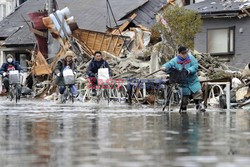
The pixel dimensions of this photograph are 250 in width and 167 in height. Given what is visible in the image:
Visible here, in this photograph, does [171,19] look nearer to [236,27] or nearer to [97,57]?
[236,27]

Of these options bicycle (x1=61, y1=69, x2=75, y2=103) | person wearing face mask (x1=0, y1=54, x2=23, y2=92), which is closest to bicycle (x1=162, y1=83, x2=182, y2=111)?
bicycle (x1=61, y1=69, x2=75, y2=103)

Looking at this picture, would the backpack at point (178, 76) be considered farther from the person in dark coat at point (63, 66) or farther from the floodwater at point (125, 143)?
the person in dark coat at point (63, 66)

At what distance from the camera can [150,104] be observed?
2809 cm

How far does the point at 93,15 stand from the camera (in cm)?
5341

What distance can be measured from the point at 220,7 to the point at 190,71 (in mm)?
19724

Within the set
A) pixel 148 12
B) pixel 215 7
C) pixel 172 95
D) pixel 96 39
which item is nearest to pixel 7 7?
pixel 148 12

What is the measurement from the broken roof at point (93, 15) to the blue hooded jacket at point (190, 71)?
29611 millimetres

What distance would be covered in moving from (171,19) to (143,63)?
11.1 ft

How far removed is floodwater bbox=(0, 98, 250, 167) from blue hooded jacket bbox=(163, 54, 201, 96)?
399 cm

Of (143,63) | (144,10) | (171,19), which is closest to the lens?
(143,63)

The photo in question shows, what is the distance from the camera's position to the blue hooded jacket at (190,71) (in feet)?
66.0

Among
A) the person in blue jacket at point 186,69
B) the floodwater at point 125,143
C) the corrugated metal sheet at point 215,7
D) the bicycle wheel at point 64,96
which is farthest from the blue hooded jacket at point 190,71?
the corrugated metal sheet at point 215,7

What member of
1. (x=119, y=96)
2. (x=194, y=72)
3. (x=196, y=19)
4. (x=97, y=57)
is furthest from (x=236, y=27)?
(x=194, y=72)

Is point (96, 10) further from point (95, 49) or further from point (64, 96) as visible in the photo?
point (64, 96)
